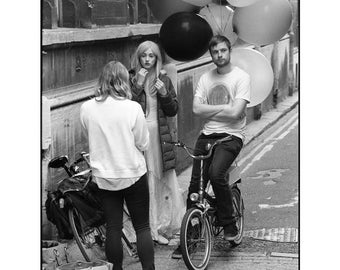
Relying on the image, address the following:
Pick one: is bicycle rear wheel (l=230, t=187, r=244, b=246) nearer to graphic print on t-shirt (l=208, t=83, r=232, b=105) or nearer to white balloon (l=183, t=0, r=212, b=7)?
graphic print on t-shirt (l=208, t=83, r=232, b=105)

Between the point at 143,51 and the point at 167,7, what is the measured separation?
0.41 metres

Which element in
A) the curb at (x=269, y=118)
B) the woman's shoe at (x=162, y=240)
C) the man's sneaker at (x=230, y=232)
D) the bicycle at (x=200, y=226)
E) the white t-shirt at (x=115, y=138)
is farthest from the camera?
the woman's shoe at (x=162, y=240)

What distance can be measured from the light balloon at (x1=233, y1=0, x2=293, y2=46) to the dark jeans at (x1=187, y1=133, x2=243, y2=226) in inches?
27.6

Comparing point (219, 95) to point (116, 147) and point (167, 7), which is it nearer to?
point (167, 7)

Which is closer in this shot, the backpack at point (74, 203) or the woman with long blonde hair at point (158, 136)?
the backpack at point (74, 203)

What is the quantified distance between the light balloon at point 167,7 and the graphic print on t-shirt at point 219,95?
0.57m

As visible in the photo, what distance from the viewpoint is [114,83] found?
7031mm

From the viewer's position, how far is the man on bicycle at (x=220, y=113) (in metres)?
7.61

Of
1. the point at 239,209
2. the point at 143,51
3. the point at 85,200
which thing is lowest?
the point at 239,209

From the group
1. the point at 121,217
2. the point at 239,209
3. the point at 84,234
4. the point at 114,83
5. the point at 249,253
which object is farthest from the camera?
the point at 239,209

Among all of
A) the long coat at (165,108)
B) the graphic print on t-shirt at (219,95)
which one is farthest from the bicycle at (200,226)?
the graphic print on t-shirt at (219,95)

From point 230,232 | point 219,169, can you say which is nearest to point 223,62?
point 219,169

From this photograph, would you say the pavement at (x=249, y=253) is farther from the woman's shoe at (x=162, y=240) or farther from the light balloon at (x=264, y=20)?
the light balloon at (x=264, y=20)

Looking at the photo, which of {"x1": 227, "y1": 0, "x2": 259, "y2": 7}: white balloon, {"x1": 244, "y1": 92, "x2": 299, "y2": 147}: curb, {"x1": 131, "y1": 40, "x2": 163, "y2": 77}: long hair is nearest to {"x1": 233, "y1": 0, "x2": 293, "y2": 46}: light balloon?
{"x1": 227, "y1": 0, "x2": 259, "y2": 7}: white balloon
